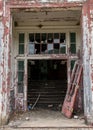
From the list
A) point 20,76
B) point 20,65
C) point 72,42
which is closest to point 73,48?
point 72,42

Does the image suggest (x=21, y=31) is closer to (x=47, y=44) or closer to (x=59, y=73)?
(x=47, y=44)

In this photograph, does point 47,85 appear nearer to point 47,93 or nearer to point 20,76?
point 47,93

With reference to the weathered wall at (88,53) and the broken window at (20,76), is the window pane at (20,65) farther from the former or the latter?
the weathered wall at (88,53)

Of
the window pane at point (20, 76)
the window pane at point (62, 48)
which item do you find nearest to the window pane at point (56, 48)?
the window pane at point (62, 48)

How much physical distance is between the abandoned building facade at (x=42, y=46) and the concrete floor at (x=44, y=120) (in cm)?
29

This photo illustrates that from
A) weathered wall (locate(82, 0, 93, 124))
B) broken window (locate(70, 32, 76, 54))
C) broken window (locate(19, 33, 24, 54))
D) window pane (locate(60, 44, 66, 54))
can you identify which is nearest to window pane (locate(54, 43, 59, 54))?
window pane (locate(60, 44, 66, 54))

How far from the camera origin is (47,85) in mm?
11656

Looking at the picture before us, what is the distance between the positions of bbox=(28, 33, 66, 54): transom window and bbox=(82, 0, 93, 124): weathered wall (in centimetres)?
183

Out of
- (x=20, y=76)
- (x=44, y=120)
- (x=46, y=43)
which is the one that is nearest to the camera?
(x=44, y=120)

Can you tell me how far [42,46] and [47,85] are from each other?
4.25 meters

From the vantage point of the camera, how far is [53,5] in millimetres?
5926

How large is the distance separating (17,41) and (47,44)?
973 millimetres

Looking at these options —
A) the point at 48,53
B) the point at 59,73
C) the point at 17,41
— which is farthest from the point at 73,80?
the point at 59,73

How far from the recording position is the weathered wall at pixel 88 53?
18.7 ft
